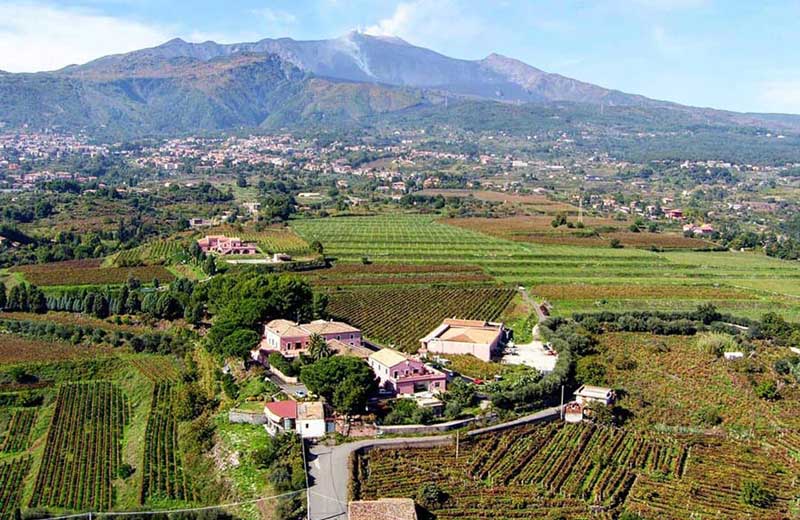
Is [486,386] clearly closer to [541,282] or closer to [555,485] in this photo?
[555,485]

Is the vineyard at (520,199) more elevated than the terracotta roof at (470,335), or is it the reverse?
the terracotta roof at (470,335)

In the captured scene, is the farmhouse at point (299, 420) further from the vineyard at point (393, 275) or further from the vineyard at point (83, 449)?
the vineyard at point (393, 275)

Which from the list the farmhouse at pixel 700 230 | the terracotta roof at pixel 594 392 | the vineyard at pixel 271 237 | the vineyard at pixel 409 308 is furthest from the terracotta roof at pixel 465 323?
the farmhouse at pixel 700 230

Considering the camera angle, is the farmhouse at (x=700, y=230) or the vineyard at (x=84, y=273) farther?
the farmhouse at (x=700, y=230)

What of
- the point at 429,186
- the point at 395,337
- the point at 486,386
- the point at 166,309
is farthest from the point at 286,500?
the point at 429,186

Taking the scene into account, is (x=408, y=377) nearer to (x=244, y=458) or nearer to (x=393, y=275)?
(x=244, y=458)

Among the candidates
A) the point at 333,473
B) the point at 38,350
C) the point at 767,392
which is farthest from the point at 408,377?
the point at 38,350

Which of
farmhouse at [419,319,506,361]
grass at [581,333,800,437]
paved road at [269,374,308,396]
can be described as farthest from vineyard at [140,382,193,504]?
grass at [581,333,800,437]
